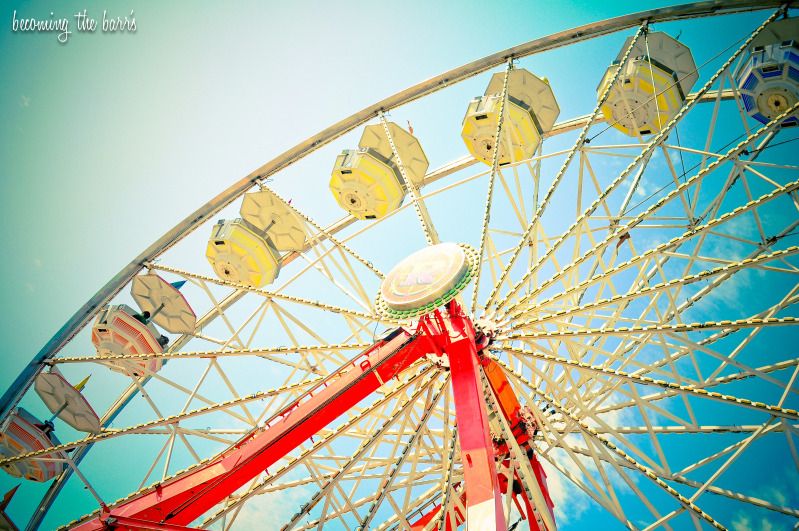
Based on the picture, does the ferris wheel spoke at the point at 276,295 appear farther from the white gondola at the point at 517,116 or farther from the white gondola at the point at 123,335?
the white gondola at the point at 517,116

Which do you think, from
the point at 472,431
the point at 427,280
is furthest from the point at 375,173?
the point at 472,431

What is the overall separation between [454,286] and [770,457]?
24.0 meters

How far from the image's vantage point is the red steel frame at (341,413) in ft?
20.5

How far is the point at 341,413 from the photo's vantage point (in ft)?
25.5

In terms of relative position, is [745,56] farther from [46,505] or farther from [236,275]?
[46,505]

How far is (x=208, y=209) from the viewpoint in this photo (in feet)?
38.6

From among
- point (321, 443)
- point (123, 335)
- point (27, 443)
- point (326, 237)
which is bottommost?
point (321, 443)

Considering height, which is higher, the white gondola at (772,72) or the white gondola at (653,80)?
the white gondola at (653,80)

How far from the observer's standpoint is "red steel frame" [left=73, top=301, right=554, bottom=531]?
625 centimetres

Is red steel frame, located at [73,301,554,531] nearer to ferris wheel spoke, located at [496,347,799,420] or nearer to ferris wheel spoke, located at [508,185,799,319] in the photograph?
ferris wheel spoke, located at [508,185,799,319]

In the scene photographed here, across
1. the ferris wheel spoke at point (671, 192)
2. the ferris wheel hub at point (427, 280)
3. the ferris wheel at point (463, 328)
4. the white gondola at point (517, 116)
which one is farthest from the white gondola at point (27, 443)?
the white gondola at point (517, 116)

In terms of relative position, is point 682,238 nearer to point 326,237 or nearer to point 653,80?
point 653,80

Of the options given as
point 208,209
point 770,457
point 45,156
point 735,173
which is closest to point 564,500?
point 770,457

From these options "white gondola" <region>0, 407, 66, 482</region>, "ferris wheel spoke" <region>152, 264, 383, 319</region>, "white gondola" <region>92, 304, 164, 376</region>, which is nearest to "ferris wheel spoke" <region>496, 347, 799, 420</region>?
"ferris wheel spoke" <region>152, 264, 383, 319</region>
